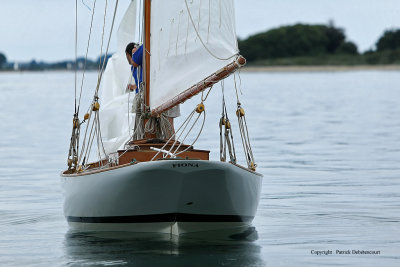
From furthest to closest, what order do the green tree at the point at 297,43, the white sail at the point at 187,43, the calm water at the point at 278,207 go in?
the green tree at the point at 297,43 → the white sail at the point at 187,43 → the calm water at the point at 278,207

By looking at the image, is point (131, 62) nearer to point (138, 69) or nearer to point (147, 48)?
point (138, 69)

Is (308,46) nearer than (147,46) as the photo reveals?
No

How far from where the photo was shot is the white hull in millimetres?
14242

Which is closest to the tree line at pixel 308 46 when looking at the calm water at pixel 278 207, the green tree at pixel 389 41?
the green tree at pixel 389 41

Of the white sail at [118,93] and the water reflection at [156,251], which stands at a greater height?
the white sail at [118,93]

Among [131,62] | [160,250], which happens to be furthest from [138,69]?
[160,250]

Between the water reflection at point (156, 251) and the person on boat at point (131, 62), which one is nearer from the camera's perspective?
the water reflection at point (156, 251)

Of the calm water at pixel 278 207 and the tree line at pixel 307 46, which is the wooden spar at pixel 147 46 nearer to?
the calm water at pixel 278 207

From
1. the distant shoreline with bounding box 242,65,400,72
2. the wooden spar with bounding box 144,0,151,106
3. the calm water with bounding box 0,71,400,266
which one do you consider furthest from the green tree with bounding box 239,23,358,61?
the wooden spar with bounding box 144,0,151,106

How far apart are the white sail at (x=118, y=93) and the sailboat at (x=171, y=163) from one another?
150cm

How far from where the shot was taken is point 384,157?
28281 mm

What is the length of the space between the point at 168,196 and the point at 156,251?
0.83 meters

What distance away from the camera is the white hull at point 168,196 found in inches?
561

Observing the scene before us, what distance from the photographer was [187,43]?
602 inches
